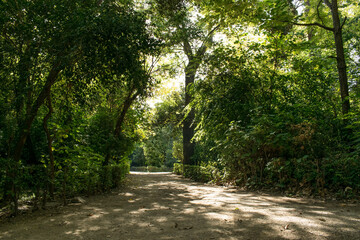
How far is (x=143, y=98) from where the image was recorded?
242 inches

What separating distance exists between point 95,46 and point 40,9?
4.54 feet

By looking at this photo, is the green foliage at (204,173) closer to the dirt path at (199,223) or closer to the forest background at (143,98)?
the forest background at (143,98)

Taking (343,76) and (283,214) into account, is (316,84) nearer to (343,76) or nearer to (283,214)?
(343,76)

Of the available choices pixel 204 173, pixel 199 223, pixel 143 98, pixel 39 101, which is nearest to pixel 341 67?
pixel 143 98

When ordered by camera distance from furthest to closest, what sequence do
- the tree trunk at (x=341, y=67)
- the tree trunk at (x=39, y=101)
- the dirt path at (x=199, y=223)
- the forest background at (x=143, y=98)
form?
the tree trunk at (x=341, y=67)
the tree trunk at (x=39, y=101)
the forest background at (x=143, y=98)
the dirt path at (x=199, y=223)

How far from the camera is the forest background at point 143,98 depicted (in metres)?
4.92

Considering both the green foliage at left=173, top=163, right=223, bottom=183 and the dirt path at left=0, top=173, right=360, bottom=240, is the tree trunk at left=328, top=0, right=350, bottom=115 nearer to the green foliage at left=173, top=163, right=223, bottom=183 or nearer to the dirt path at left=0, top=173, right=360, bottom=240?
the dirt path at left=0, top=173, right=360, bottom=240

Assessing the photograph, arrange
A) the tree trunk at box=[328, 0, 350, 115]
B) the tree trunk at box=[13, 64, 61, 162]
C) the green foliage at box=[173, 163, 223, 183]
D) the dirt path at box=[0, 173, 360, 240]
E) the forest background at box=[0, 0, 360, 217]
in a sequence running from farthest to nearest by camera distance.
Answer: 1. the green foliage at box=[173, 163, 223, 183]
2. the tree trunk at box=[328, 0, 350, 115]
3. the tree trunk at box=[13, 64, 61, 162]
4. the forest background at box=[0, 0, 360, 217]
5. the dirt path at box=[0, 173, 360, 240]

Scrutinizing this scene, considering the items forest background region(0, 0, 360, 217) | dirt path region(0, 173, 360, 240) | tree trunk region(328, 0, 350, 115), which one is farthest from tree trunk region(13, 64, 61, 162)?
tree trunk region(328, 0, 350, 115)

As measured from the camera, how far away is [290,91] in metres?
9.12

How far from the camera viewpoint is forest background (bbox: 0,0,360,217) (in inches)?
194

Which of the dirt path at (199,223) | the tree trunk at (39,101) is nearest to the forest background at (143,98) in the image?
the tree trunk at (39,101)

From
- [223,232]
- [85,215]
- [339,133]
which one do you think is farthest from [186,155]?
[223,232]

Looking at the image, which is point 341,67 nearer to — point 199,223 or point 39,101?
point 199,223
